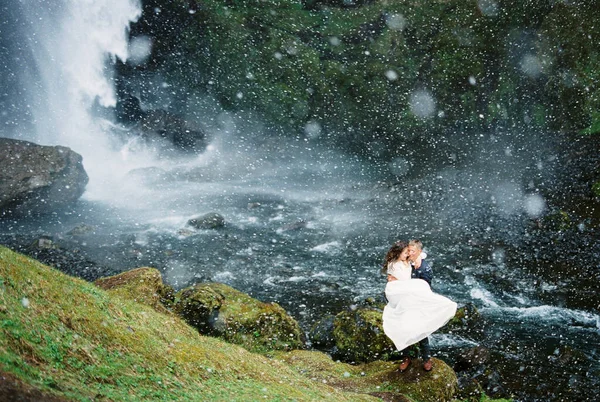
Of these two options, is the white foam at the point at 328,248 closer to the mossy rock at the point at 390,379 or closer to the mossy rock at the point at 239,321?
Result: the mossy rock at the point at 239,321

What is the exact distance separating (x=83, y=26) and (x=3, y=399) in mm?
38001

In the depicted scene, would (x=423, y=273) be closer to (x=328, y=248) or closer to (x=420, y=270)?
(x=420, y=270)

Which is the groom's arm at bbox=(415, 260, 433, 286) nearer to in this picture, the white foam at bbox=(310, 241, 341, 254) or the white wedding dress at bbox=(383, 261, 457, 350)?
the white wedding dress at bbox=(383, 261, 457, 350)

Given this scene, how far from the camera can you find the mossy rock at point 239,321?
9906 mm

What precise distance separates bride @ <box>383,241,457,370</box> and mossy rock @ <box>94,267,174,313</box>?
461cm

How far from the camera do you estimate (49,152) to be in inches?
923

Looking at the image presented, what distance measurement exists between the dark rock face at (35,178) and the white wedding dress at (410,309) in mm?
19953

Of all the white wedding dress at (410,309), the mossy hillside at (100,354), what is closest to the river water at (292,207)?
the white wedding dress at (410,309)

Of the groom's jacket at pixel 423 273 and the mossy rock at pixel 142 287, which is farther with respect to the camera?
the mossy rock at pixel 142 287

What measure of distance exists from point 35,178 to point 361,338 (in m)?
18.9

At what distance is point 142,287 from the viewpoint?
9531 mm

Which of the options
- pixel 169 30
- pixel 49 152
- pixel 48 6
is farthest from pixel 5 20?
pixel 49 152

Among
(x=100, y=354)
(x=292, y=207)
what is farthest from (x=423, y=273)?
(x=292, y=207)

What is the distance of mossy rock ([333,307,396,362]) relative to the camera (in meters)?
9.80
